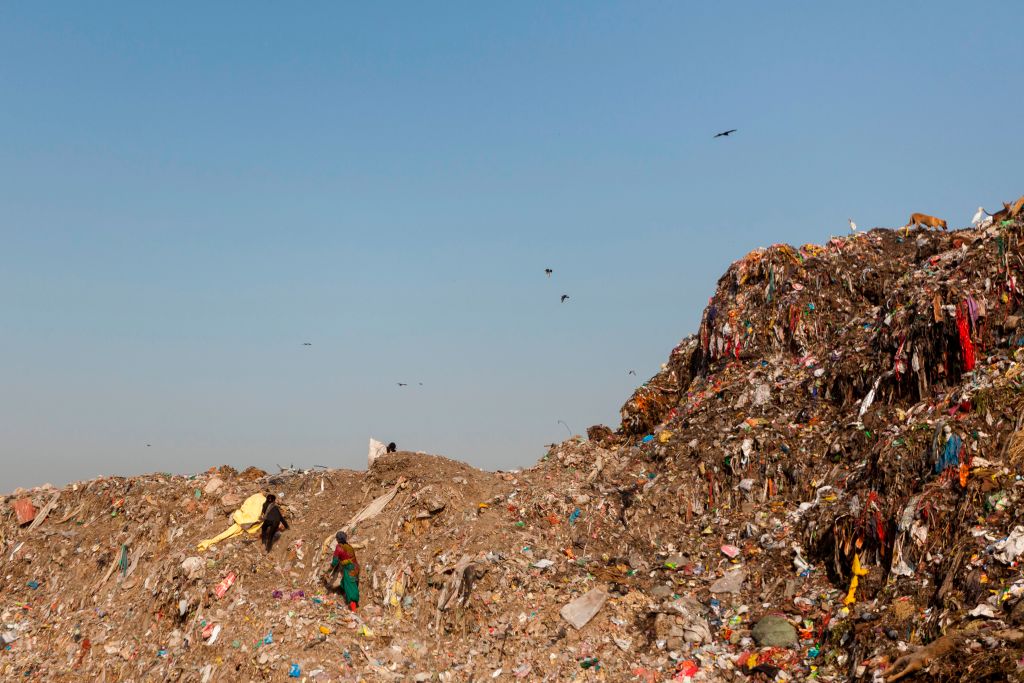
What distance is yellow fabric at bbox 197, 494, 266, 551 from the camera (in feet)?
44.7

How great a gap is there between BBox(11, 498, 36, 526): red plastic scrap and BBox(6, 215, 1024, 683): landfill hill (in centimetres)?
7

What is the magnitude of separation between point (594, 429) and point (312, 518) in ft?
23.3

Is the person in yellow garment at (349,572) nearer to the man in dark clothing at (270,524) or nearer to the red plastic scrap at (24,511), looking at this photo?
the man in dark clothing at (270,524)

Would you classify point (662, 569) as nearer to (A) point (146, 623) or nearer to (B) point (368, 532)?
(B) point (368, 532)

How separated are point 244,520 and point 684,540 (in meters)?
8.32

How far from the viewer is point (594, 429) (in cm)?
1811

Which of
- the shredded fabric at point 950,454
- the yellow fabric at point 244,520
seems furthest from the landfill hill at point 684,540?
the yellow fabric at point 244,520

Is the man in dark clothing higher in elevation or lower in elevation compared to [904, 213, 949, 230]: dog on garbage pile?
lower

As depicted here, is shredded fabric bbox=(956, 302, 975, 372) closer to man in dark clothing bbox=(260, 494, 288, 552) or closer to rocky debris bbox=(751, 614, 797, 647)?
rocky debris bbox=(751, 614, 797, 647)

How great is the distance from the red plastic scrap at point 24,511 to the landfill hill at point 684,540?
73mm

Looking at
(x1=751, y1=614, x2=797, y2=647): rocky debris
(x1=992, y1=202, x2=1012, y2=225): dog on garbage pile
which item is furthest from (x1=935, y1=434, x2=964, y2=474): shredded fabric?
(x1=992, y1=202, x2=1012, y2=225): dog on garbage pile

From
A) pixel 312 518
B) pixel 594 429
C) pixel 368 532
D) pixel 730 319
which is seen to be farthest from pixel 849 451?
pixel 312 518

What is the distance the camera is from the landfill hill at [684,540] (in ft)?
31.1

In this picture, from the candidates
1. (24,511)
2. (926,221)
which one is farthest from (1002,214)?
(24,511)
